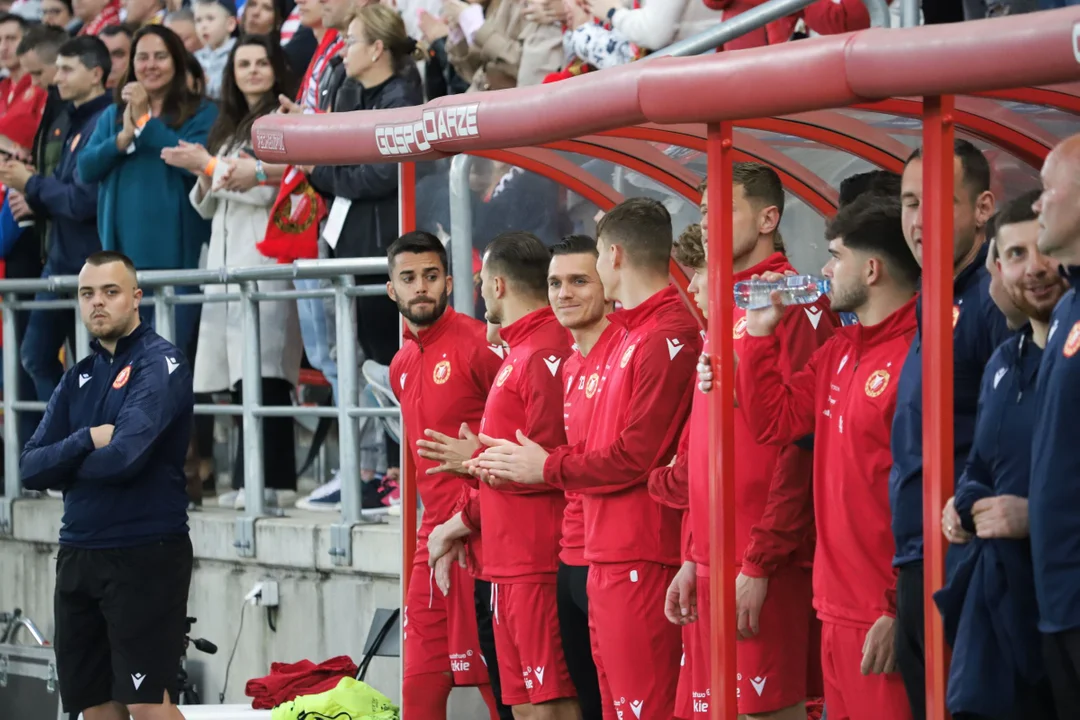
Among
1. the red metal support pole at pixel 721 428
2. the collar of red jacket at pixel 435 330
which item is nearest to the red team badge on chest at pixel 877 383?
the red metal support pole at pixel 721 428

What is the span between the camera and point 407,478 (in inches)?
280

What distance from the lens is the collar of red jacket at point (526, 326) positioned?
6594 millimetres

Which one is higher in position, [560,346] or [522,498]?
[560,346]

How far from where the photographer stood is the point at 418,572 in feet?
23.1

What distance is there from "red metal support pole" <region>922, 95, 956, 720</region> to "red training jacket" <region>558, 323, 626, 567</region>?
1911 mm

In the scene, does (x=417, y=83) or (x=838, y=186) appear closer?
(x=838, y=186)

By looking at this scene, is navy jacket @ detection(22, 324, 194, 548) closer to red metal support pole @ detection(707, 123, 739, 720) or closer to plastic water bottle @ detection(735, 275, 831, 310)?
plastic water bottle @ detection(735, 275, 831, 310)

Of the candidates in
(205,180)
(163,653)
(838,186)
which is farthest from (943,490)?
(205,180)

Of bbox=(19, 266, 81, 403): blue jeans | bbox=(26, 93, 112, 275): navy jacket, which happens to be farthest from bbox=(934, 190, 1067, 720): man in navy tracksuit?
bbox=(19, 266, 81, 403): blue jeans

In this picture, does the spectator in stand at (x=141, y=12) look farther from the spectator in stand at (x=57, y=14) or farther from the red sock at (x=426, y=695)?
the red sock at (x=426, y=695)

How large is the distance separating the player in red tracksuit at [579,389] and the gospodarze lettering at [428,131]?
0.63 meters

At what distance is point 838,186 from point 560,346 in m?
1.18

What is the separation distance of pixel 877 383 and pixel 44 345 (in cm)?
732

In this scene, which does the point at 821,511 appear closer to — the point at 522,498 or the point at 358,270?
the point at 522,498
